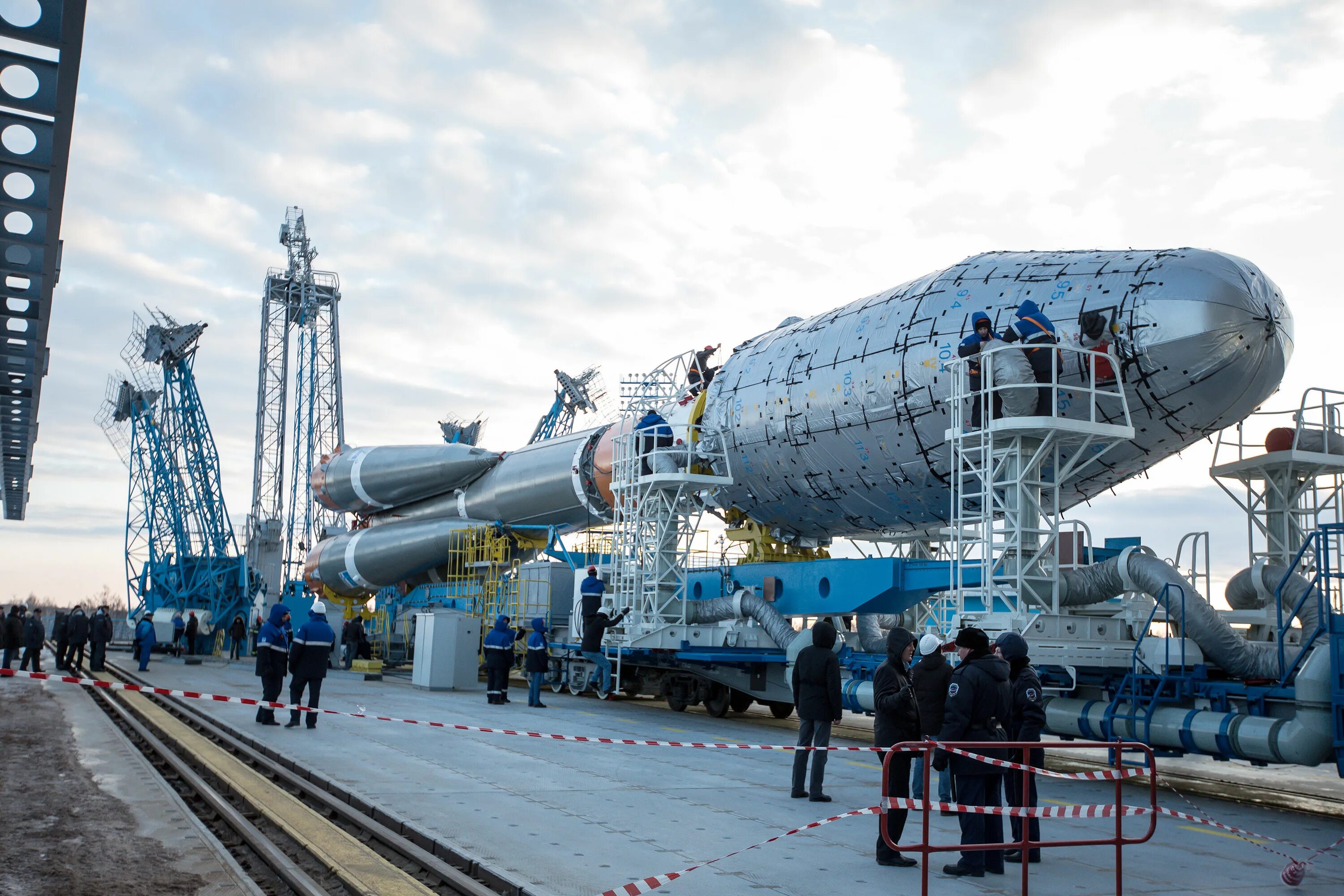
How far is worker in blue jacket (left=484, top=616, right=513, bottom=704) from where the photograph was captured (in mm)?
17312

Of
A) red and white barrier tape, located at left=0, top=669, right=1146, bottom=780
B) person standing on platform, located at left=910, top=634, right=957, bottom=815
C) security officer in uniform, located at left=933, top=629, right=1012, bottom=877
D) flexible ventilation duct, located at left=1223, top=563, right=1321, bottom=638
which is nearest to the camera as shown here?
red and white barrier tape, located at left=0, top=669, right=1146, bottom=780

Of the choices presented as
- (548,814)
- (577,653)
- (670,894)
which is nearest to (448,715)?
(577,653)

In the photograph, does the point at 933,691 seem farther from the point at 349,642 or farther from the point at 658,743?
Answer: the point at 349,642

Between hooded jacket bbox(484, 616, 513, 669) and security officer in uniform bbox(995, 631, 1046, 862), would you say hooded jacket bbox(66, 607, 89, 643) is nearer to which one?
hooded jacket bbox(484, 616, 513, 669)

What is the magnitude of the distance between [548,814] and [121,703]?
11.4m

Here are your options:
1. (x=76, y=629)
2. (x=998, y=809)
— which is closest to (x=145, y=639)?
(x=76, y=629)

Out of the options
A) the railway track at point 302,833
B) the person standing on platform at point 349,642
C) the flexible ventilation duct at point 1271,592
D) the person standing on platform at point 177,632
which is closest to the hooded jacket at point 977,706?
the railway track at point 302,833

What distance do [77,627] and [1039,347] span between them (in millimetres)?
21102

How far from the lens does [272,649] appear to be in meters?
13.5

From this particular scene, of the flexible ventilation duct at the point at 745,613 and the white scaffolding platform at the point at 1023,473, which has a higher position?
the white scaffolding platform at the point at 1023,473

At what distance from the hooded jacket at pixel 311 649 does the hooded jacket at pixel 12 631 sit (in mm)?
11901

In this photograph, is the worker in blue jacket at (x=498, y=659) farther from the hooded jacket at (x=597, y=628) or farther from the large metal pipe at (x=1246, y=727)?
the large metal pipe at (x=1246, y=727)

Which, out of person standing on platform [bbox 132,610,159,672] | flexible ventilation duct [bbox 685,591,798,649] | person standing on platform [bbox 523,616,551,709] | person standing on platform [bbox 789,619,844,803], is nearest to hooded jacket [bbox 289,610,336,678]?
person standing on platform [bbox 523,616,551,709]

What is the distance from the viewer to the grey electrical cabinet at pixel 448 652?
67.2 feet
